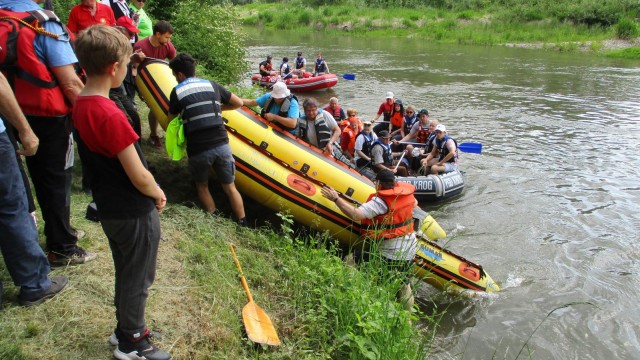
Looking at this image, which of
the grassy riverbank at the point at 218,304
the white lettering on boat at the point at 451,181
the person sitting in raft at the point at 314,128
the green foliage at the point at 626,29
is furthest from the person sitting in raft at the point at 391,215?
the green foliage at the point at 626,29

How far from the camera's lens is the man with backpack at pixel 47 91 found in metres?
2.66

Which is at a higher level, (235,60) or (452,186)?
(235,60)

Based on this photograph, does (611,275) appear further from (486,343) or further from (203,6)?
(203,6)

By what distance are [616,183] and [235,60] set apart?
8584 millimetres

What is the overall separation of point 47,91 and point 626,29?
27.5 metres

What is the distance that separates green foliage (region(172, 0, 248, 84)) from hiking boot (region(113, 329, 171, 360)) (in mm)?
8626

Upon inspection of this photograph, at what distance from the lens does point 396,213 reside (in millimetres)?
4305

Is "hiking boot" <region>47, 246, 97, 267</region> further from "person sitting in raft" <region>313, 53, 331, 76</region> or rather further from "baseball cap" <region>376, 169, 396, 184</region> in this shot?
"person sitting in raft" <region>313, 53, 331, 76</region>

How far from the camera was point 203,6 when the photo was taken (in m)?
11.9

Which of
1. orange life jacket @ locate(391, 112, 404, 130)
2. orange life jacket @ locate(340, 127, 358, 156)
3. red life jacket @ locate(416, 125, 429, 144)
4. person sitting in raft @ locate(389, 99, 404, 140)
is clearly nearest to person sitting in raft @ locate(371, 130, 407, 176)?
orange life jacket @ locate(340, 127, 358, 156)

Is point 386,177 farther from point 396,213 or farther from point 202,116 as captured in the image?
point 202,116

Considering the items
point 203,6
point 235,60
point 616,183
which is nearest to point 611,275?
point 616,183

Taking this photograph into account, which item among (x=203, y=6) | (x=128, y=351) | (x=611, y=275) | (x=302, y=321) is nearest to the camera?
(x=128, y=351)

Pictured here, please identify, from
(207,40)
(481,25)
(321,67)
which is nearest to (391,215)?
(207,40)
